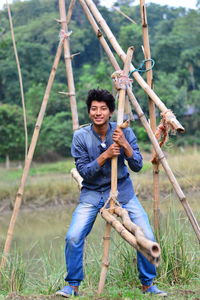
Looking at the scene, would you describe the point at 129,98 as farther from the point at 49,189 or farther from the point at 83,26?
the point at 83,26

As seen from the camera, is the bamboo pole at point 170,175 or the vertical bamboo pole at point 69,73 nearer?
the bamboo pole at point 170,175

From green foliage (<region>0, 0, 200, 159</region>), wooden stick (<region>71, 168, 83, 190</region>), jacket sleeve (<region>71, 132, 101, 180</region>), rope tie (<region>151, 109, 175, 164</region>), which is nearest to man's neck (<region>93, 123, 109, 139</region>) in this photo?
jacket sleeve (<region>71, 132, 101, 180</region>)

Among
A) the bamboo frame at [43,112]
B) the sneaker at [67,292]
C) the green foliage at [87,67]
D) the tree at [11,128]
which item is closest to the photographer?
the sneaker at [67,292]

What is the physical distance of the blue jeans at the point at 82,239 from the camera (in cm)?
353

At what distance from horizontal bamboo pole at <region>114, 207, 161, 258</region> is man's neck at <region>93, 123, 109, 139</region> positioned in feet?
1.66

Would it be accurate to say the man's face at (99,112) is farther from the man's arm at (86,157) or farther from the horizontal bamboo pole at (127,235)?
the horizontal bamboo pole at (127,235)

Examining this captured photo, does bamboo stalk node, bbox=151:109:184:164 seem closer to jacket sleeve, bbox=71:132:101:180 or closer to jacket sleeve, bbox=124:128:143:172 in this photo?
jacket sleeve, bbox=124:128:143:172

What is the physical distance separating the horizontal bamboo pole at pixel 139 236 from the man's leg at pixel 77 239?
0.65 feet

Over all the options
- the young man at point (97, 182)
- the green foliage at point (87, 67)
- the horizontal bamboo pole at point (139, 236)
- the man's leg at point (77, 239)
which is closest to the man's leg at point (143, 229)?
the young man at point (97, 182)

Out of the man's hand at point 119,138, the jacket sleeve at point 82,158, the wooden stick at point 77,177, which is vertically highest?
the man's hand at point 119,138

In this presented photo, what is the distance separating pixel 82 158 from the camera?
142 inches

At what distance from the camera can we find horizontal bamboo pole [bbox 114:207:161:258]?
2.82 metres

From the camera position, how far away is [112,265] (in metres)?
4.30

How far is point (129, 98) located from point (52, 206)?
409 inches
